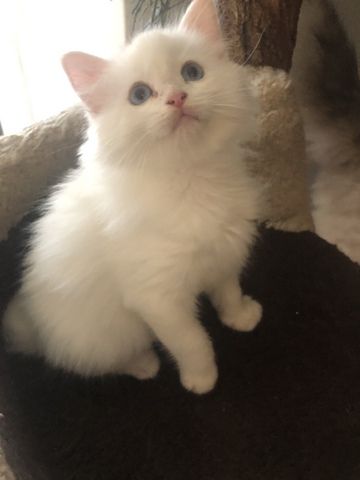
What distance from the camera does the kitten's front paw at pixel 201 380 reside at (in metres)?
1.01

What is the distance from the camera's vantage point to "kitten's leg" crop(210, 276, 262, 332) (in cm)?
112

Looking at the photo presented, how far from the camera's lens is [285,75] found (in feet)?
4.33

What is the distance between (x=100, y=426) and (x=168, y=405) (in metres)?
0.15

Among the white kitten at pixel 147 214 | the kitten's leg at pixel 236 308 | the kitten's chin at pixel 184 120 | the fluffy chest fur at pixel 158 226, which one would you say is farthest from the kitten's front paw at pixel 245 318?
the kitten's chin at pixel 184 120

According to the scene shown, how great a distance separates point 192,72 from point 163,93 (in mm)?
96

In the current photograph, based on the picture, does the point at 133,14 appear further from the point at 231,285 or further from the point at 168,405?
the point at 168,405

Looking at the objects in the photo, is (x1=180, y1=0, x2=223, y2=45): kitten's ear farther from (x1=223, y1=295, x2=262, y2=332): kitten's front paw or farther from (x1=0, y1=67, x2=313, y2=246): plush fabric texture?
(x1=223, y1=295, x2=262, y2=332): kitten's front paw

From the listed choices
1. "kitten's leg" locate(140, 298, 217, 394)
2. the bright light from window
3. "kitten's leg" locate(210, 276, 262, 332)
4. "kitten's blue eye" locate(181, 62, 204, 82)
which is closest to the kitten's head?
"kitten's blue eye" locate(181, 62, 204, 82)

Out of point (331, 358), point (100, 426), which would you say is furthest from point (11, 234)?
point (331, 358)

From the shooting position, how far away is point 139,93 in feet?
2.55

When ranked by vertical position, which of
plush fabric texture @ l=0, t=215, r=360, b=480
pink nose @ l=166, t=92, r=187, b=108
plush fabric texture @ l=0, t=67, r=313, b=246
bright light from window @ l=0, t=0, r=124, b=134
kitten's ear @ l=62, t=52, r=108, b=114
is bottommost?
plush fabric texture @ l=0, t=215, r=360, b=480

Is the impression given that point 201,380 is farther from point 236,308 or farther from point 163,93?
A: point 163,93

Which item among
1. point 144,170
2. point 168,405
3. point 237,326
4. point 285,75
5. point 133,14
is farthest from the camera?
point 133,14

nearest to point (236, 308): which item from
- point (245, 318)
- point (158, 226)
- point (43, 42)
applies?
point (245, 318)
